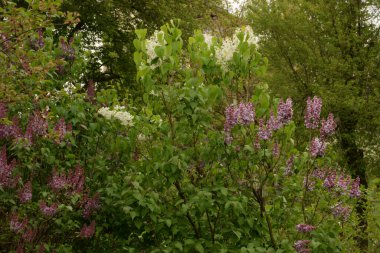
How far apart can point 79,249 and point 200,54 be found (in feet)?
7.94

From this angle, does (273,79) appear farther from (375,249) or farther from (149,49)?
(149,49)

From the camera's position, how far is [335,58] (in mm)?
12586

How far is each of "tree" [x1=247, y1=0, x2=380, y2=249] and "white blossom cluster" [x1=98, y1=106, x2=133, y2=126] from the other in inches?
278

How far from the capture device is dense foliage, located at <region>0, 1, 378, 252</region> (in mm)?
4871

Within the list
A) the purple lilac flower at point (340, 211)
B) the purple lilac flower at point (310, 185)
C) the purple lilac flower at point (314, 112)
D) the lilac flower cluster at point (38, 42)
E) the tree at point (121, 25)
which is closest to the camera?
the purple lilac flower at point (314, 112)

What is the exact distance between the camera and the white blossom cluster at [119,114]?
5.31m

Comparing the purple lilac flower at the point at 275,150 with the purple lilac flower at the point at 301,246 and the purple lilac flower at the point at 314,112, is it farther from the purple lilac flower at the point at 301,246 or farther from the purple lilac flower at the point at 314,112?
the purple lilac flower at the point at 301,246

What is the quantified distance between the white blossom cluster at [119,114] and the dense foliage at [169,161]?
0.04 ft

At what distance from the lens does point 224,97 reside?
5.54 metres

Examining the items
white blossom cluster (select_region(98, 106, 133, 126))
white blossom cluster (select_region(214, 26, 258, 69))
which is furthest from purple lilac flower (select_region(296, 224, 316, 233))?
white blossom cluster (select_region(98, 106, 133, 126))

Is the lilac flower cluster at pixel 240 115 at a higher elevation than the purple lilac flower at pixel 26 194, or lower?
higher

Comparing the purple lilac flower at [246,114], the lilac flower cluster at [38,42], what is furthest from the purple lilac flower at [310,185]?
the lilac flower cluster at [38,42]

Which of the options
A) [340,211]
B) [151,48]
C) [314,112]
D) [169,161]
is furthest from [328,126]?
[151,48]

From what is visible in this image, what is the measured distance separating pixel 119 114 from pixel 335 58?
845 cm
